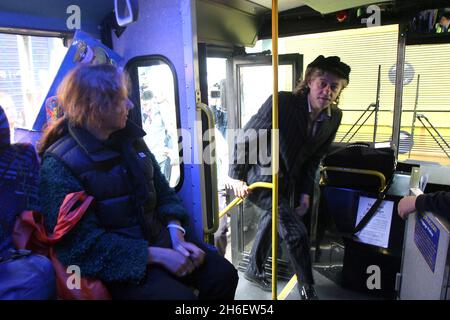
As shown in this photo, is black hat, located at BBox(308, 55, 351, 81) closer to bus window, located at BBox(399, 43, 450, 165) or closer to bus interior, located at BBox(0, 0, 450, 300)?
bus interior, located at BBox(0, 0, 450, 300)

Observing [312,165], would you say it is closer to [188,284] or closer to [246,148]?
[246,148]

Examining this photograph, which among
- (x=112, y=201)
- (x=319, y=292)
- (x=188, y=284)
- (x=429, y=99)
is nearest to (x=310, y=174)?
(x=319, y=292)

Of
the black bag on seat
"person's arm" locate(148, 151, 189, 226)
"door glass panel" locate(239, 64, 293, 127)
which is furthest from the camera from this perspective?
"door glass panel" locate(239, 64, 293, 127)

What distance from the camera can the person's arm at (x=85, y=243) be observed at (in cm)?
161

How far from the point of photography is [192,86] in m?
2.04

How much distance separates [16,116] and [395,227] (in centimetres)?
Result: 309

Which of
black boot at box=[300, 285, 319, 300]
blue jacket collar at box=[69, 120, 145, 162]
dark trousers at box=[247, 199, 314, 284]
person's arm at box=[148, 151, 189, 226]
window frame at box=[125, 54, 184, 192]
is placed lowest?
black boot at box=[300, 285, 319, 300]

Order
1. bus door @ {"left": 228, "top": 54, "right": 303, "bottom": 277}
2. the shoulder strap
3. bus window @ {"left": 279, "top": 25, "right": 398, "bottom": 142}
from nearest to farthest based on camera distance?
the shoulder strap, bus door @ {"left": 228, "top": 54, "right": 303, "bottom": 277}, bus window @ {"left": 279, "top": 25, "right": 398, "bottom": 142}

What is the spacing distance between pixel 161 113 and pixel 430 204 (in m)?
1.79

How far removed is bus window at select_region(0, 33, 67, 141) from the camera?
1945 millimetres

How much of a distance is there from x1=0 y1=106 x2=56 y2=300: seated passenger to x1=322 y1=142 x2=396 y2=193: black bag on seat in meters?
2.71

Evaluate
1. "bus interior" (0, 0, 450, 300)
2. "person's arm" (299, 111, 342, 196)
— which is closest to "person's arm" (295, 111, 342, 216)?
"person's arm" (299, 111, 342, 196)

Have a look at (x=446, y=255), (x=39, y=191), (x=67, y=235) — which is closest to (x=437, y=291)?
(x=446, y=255)

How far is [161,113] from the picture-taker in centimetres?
248
